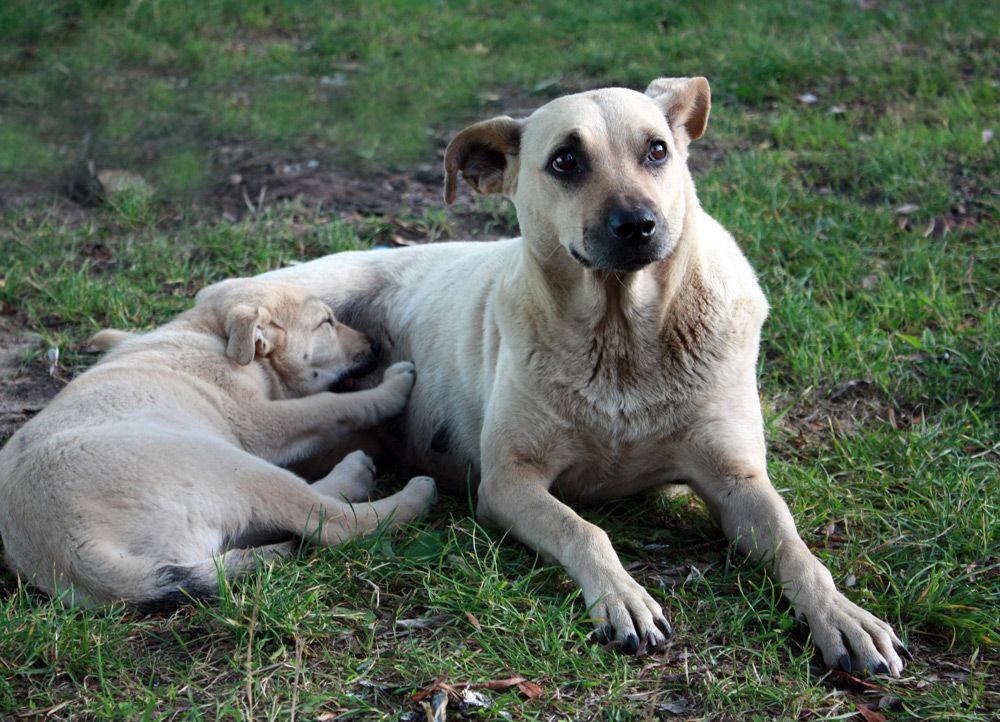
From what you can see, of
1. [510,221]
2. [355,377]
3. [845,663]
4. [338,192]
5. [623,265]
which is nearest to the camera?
[845,663]

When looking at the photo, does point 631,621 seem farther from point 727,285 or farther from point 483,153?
point 483,153

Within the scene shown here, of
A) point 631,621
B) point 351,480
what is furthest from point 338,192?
point 631,621

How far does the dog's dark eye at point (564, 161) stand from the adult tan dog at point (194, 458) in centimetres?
140

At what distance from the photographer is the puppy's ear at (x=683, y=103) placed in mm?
3766

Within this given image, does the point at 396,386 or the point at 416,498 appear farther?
the point at 396,386

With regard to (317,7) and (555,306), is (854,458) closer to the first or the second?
(555,306)

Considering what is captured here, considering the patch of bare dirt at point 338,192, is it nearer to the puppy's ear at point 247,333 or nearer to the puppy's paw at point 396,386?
the puppy's paw at point 396,386

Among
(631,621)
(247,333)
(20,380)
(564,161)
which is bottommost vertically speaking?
(20,380)

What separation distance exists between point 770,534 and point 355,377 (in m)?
2.30

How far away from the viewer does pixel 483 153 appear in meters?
3.95

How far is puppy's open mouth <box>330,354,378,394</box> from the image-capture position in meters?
4.79

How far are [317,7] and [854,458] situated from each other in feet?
26.8

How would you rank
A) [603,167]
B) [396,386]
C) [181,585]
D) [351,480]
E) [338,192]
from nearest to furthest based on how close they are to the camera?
[181,585] < [603,167] < [351,480] < [396,386] < [338,192]

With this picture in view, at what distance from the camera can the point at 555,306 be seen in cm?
365
